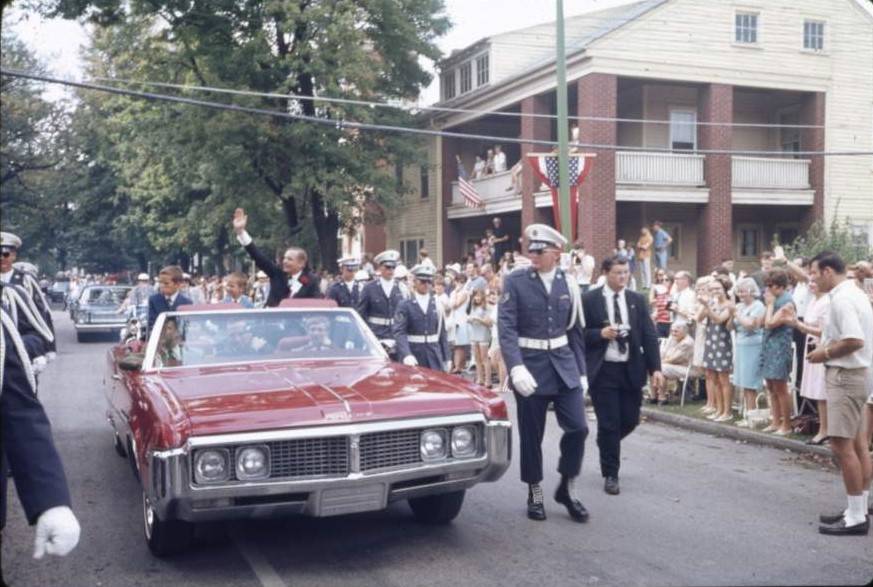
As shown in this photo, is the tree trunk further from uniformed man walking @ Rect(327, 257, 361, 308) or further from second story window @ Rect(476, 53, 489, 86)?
uniformed man walking @ Rect(327, 257, 361, 308)

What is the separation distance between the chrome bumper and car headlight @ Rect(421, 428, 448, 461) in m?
0.06

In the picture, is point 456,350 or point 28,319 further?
point 456,350

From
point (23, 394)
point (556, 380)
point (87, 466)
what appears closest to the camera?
point (23, 394)

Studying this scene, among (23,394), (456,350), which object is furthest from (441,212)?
(23,394)

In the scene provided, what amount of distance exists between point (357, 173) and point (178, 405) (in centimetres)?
2107

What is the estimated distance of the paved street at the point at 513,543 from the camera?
211 inches

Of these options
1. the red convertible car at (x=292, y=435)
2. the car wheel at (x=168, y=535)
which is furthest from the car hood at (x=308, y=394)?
the car wheel at (x=168, y=535)

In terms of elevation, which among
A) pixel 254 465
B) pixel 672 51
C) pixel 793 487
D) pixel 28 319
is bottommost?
pixel 793 487

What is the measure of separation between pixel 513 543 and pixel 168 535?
2.20 meters

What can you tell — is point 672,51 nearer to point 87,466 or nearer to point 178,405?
point 87,466

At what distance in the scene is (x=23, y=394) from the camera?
329 cm

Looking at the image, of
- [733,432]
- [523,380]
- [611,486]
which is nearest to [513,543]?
[523,380]

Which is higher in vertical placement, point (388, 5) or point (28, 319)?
point (388, 5)

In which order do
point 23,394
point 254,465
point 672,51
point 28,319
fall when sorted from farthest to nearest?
point 672,51 → point 28,319 → point 254,465 → point 23,394
